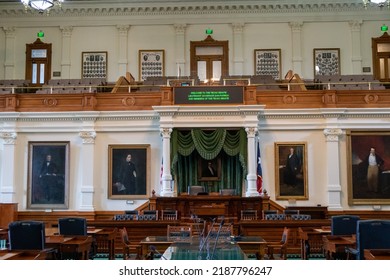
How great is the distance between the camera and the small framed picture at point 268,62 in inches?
886

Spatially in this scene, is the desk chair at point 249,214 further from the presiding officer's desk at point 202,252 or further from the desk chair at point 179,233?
the presiding officer's desk at point 202,252

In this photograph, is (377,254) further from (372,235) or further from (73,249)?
(73,249)

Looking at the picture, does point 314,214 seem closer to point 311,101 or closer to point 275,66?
point 311,101

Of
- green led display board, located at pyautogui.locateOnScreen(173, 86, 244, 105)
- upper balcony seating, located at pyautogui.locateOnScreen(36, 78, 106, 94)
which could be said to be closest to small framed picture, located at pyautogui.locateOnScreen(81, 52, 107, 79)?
upper balcony seating, located at pyautogui.locateOnScreen(36, 78, 106, 94)

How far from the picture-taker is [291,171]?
1678cm

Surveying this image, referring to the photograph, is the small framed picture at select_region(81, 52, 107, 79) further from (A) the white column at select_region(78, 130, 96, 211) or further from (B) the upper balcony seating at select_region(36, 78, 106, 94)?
(A) the white column at select_region(78, 130, 96, 211)

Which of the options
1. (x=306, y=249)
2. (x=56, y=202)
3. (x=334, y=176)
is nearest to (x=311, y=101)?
(x=334, y=176)

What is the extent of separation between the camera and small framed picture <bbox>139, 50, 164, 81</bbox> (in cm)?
2277

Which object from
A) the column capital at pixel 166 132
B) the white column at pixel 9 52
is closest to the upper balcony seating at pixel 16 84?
the white column at pixel 9 52

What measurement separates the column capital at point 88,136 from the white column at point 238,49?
7.84 metres

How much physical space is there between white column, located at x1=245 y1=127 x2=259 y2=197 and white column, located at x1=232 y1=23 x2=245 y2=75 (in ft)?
21.8

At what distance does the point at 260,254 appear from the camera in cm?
847

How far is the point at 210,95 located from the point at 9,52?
36.5 feet

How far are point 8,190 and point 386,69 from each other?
1578 cm
